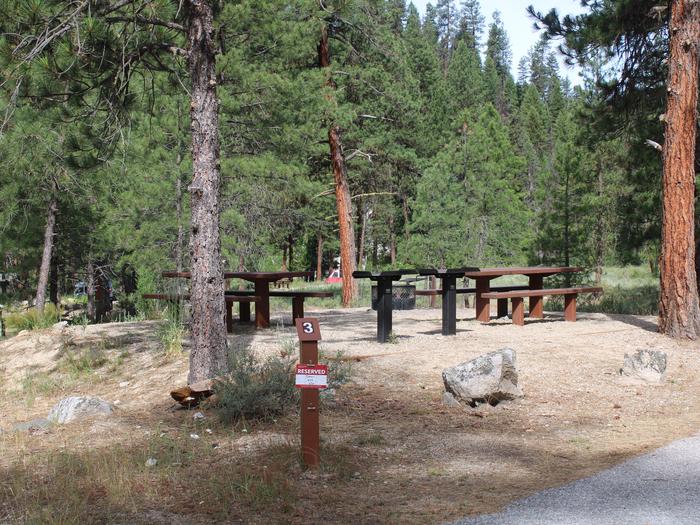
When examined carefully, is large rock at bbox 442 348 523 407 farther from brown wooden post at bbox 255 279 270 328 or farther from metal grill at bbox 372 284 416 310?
metal grill at bbox 372 284 416 310

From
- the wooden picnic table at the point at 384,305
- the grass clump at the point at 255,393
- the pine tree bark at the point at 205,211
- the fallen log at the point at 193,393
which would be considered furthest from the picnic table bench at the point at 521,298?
the fallen log at the point at 193,393

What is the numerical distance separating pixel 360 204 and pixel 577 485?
36747 millimetres

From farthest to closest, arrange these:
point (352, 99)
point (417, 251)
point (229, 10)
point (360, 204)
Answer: point (360, 204), point (417, 251), point (352, 99), point (229, 10)

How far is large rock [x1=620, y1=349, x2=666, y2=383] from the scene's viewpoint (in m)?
8.05

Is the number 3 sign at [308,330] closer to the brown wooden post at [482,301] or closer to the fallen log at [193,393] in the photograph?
the fallen log at [193,393]

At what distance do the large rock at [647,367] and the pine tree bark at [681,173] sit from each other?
277 centimetres

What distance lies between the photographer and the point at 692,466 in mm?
5043

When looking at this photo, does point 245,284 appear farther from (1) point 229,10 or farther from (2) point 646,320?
(2) point 646,320

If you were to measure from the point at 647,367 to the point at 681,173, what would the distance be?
366 cm

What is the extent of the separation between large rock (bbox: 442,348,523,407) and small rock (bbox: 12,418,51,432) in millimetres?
3645

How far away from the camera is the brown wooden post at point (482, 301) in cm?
1220

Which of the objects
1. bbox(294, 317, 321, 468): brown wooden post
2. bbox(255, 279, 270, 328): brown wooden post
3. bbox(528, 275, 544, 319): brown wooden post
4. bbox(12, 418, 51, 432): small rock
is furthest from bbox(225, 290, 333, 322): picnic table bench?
bbox(294, 317, 321, 468): brown wooden post

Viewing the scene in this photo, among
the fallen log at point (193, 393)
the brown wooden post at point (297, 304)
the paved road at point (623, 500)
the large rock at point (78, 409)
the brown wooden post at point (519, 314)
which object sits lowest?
the paved road at point (623, 500)

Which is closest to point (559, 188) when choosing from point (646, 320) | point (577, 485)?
point (646, 320)
